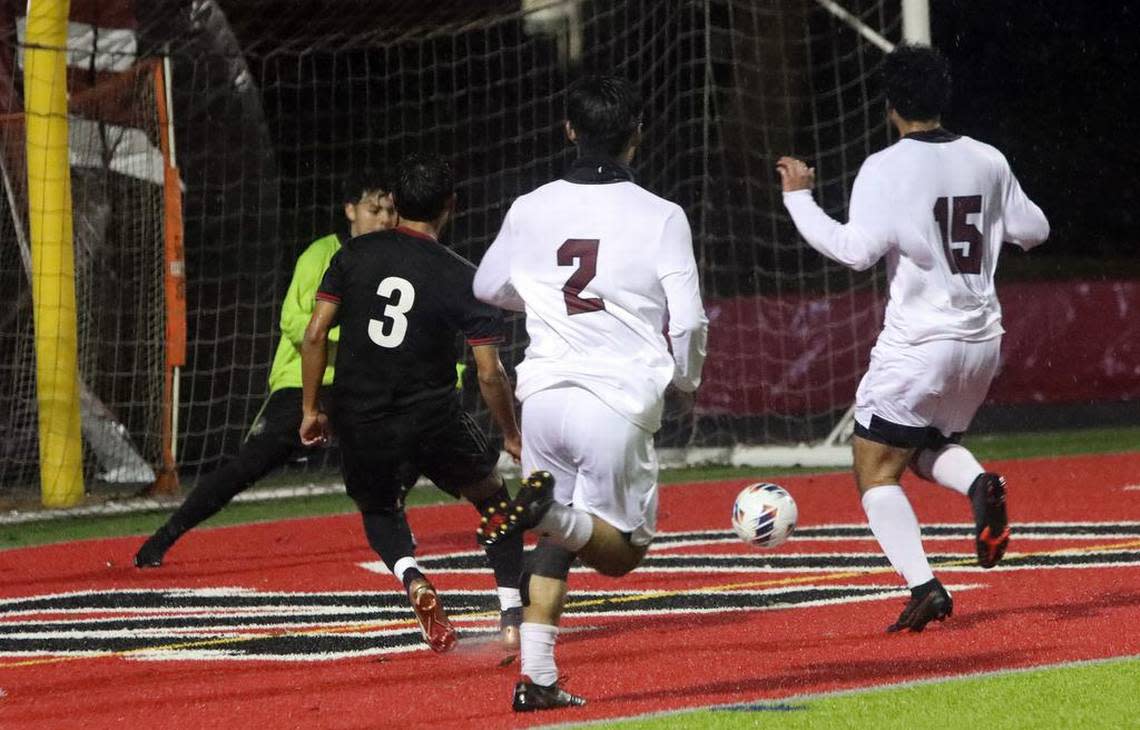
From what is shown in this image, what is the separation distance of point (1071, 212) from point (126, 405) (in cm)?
2114

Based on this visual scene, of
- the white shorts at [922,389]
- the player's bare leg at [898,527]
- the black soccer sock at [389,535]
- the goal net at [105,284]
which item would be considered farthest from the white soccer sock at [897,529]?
the goal net at [105,284]

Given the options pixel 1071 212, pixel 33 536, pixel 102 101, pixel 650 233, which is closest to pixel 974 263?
pixel 650 233

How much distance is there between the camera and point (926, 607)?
21.7ft

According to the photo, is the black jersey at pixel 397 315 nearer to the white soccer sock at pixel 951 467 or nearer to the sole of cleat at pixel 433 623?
the sole of cleat at pixel 433 623

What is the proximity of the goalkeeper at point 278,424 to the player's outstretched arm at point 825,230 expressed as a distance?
296cm

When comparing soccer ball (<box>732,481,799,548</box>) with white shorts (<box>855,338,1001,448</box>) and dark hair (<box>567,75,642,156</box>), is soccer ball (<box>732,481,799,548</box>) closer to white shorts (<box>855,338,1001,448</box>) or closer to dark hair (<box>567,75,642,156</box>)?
white shorts (<box>855,338,1001,448</box>)

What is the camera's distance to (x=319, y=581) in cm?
937

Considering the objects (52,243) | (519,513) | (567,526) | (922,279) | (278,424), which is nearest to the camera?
(519,513)

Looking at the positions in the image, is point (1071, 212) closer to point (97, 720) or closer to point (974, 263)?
point (974, 263)

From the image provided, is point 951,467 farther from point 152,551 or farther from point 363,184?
point 152,551

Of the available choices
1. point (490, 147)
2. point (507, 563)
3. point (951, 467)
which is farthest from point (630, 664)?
point (490, 147)

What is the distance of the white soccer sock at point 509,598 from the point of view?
709 cm

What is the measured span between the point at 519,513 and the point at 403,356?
6.32 ft

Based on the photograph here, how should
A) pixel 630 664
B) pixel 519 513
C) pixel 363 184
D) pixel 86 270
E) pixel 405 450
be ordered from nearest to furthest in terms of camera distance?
pixel 519 513 < pixel 630 664 < pixel 405 450 < pixel 363 184 < pixel 86 270
